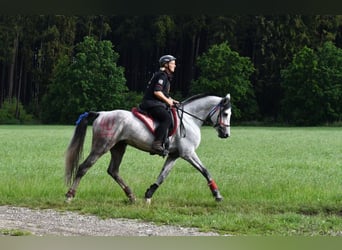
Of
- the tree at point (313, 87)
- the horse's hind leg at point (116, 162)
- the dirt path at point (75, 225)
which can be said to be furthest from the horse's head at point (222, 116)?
the tree at point (313, 87)

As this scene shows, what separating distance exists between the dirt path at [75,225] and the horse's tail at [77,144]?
41.8 inches

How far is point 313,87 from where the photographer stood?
5759 centimetres

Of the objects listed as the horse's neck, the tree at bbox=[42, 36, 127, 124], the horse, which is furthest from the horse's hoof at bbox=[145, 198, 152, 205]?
the tree at bbox=[42, 36, 127, 124]

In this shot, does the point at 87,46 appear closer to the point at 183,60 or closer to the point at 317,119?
the point at 183,60

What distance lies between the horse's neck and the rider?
66 centimetres

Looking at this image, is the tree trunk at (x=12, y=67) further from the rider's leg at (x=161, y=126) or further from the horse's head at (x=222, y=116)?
the rider's leg at (x=161, y=126)

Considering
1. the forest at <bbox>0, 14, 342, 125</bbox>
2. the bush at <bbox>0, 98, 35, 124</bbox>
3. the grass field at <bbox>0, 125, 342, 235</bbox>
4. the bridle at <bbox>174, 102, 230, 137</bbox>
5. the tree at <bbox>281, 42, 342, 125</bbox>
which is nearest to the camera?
the grass field at <bbox>0, 125, 342, 235</bbox>

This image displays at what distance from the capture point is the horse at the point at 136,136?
8484mm

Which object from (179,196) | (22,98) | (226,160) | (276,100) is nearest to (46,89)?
(22,98)

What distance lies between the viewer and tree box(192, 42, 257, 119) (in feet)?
185

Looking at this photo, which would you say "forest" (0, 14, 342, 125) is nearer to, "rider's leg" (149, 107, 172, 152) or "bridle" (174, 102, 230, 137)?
"bridle" (174, 102, 230, 137)

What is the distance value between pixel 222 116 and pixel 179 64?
61.3 meters

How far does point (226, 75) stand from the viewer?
58.2 metres

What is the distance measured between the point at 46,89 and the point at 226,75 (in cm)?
1967
